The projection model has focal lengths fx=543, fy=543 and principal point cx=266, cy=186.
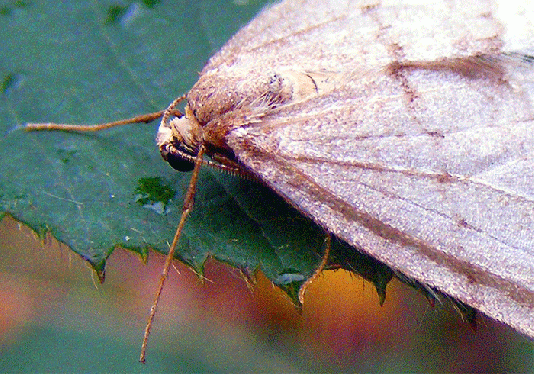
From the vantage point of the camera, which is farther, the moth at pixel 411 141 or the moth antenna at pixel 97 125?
the moth antenna at pixel 97 125

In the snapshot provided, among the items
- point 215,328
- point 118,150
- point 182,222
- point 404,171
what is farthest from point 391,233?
point 118,150

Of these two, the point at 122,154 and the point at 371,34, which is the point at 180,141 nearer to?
the point at 122,154

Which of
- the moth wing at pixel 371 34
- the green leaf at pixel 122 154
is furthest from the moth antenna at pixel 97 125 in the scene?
the moth wing at pixel 371 34

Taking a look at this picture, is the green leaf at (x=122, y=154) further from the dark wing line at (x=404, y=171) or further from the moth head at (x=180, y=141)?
the dark wing line at (x=404, y=171)

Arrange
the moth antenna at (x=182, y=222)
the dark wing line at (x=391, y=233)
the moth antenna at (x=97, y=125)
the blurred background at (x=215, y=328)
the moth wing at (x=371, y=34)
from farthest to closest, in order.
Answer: the blurred background at (x=215, y=328) < the moth antenna at (x=97, y=125) < the moth wing at (x=371, y=34) < the moth antenna at (x=182, y=222) < the dark wing line at (x=391, y=233)

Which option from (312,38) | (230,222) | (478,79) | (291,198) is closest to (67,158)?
(230,222)

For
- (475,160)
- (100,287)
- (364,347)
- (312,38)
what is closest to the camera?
(475,160)

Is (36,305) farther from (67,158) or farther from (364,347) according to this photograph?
(364,347)
